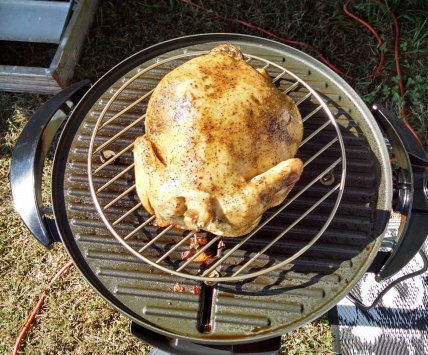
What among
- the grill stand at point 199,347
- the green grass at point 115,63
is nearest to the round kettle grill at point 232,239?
the grill stand at point 199,347

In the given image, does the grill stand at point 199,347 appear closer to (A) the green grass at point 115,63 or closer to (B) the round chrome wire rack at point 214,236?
(B) the round chrome wire rack at point 214,236

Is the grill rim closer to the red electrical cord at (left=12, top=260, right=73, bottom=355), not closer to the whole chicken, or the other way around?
the whole chicken

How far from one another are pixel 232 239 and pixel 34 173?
3.12 ft

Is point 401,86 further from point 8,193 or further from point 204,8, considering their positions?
point 8,193

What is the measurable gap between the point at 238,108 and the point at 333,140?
0.59 meters

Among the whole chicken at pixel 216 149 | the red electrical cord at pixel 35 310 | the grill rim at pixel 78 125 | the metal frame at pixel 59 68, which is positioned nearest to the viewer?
the whole chicken at pixel 216 149

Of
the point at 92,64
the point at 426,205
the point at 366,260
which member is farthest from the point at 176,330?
the point at 92,64

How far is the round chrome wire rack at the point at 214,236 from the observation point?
1885 mm

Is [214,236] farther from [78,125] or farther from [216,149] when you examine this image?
[78,125]

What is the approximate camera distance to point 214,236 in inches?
77.6

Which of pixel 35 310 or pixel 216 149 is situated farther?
pixel 35 310

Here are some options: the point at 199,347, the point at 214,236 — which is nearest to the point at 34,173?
the point at 214,236

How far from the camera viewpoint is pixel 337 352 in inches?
105

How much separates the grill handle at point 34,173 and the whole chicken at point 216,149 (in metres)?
0.51
